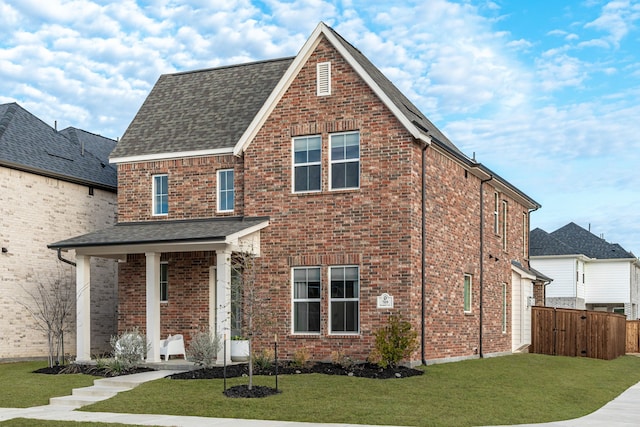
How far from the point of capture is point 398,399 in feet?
49.1

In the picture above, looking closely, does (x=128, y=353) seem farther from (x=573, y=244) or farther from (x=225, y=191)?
(x=573, y=244)

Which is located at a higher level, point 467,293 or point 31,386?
point 467,293

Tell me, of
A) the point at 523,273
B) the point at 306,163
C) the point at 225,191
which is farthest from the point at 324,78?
the point at 523,273

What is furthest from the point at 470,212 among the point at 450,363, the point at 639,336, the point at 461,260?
the point at 639,336

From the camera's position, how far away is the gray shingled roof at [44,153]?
83.0ft

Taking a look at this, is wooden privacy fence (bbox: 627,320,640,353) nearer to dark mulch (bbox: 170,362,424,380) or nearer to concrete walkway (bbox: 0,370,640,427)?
concrete walkway (bbox: 0,370,640,427)

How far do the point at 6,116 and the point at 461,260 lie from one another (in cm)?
1610

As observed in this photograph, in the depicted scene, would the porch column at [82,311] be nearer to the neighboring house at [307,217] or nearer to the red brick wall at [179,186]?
the neighboring house at [307,217]

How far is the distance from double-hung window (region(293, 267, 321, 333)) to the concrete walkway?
4200 mm

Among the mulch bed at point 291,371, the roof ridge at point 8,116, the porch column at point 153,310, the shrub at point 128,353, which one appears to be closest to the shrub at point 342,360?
the mulch bed at point 291,371

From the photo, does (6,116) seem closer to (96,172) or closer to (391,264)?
(96,172)

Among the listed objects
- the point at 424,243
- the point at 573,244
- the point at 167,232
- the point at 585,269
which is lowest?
the point at 585,269

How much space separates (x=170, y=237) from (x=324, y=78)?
233 inches

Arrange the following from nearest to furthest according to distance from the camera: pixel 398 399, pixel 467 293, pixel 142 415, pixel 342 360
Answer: pixel 142 415 < pixel 398 399 < pixel 342 360 < pixel 467 293
